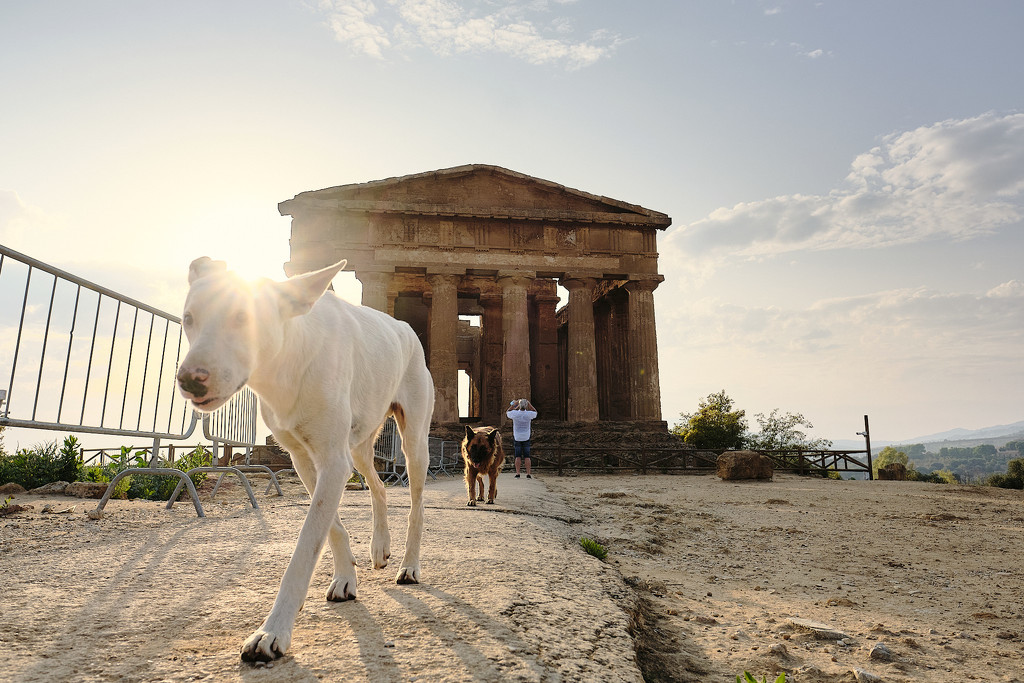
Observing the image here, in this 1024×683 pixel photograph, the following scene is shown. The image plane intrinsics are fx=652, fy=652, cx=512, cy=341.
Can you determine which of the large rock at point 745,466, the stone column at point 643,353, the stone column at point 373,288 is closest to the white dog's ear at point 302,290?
the large rock at point 745,466

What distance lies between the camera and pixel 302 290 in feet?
8.97

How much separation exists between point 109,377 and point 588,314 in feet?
78.4

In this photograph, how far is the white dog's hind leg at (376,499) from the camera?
3803 millimetres

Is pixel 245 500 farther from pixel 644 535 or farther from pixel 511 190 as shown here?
pixel 511 190

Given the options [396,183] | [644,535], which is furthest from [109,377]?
[396,183]

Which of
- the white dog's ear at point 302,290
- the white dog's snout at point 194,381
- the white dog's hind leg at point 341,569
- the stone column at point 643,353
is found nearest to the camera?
the white dog's snout at point 194,381

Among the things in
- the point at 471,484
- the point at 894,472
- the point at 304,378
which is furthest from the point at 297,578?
the point at 894,472

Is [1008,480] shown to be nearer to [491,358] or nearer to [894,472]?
[894,472]

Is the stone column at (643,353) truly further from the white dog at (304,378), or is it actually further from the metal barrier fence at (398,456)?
the white dog at (304,378)

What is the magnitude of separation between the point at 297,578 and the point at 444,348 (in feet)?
81.5

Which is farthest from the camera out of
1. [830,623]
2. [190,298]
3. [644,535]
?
[644,535]

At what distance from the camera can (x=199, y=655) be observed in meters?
2.33

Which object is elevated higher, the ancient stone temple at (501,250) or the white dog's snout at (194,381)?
the ancient stone temple at (501,250)

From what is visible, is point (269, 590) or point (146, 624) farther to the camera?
point (269, 590)
